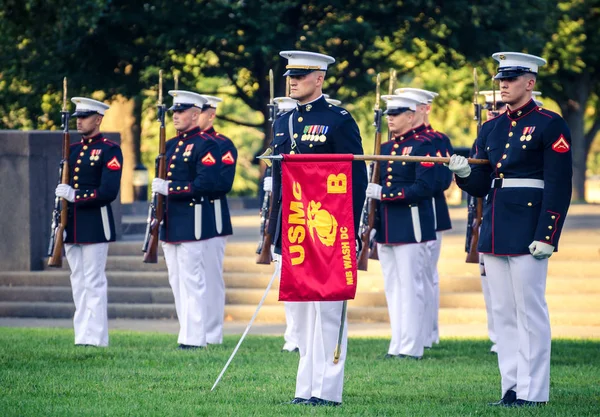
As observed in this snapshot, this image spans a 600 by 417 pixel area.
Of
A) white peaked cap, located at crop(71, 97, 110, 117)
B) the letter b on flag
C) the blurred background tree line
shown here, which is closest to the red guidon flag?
the letter b on flag

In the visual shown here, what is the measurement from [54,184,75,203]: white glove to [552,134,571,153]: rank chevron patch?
5730 mm

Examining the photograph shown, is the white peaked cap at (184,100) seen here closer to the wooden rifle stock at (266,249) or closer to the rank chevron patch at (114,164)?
the rank chevron patch at (114,164)

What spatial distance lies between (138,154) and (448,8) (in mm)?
8606

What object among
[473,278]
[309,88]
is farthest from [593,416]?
[473,278]

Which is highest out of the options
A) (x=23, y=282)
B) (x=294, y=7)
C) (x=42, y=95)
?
Result: (x=294, y=7)

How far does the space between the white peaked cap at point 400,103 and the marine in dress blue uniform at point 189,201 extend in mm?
1879

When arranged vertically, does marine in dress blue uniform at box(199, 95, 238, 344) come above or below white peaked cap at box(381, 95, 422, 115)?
below

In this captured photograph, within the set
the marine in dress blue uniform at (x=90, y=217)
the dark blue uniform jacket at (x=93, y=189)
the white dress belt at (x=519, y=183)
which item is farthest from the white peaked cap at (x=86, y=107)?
the white dress belt at (x=519, y=183)

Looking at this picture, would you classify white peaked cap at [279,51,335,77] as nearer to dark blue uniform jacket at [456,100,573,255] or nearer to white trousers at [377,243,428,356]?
dark blue uniform jacket at [456,100,573,255]

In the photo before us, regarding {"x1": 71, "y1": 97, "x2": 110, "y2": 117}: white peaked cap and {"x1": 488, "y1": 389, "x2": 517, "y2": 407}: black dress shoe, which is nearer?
{"x1": 488, "y1": 389, "x2": 517, "y2": 407}: black dress shoe

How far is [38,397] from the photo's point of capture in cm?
950

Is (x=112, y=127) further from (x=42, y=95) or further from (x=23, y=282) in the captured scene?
(x=23, y=282)

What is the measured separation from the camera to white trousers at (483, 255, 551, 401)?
30.1 ft

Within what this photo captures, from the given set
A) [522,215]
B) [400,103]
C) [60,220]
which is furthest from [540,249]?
[60,220]
